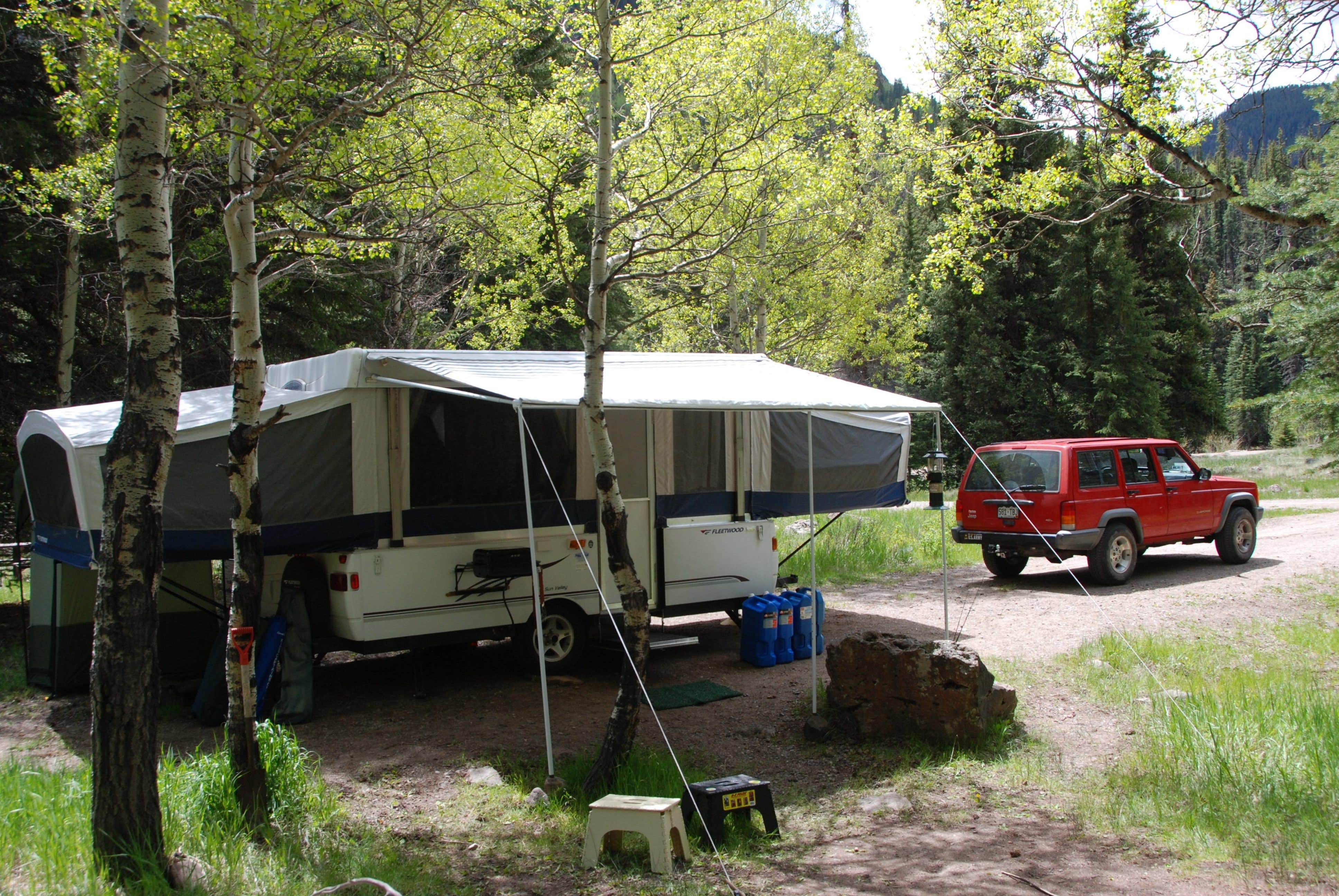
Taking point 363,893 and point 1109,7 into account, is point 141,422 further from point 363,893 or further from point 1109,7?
point 1109,7

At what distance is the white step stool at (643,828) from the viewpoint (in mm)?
4434

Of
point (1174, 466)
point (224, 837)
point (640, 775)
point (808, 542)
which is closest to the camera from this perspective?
point (224, 837)

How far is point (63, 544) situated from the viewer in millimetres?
7008

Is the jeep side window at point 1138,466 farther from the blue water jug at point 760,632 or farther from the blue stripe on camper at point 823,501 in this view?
the blue water jug at point 760,632

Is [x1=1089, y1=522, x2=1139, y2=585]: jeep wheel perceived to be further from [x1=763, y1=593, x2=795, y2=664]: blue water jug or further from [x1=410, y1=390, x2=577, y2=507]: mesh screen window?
[x1=410, y1=390, x2=577, y2=507]: mesh screen window

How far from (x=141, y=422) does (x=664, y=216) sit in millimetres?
4454

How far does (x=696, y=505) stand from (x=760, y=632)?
130 centimetres

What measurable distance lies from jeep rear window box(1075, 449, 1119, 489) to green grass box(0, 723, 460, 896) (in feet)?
30.2

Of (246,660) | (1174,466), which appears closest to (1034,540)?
(1174,466)

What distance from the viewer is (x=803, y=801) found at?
5547 millimetres

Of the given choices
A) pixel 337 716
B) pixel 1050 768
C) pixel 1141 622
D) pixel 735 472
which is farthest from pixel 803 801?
pixel 1141 622

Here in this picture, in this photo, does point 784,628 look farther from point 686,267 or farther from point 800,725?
point 686,267

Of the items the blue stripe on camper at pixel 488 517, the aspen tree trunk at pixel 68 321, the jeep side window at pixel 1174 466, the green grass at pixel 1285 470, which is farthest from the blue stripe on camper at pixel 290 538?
the green grass at pixel 1285 470

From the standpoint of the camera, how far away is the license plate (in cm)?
483
